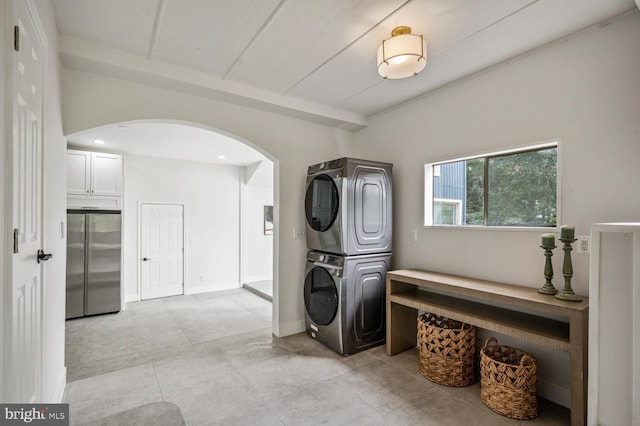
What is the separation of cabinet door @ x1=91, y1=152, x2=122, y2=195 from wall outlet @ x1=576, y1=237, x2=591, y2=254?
18.9ft

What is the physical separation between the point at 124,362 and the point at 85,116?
7.34ft

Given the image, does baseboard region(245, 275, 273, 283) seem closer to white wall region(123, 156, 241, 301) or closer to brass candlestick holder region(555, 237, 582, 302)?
white wall region(123, 156, 241, 301)

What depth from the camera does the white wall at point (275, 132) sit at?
2.53 metres

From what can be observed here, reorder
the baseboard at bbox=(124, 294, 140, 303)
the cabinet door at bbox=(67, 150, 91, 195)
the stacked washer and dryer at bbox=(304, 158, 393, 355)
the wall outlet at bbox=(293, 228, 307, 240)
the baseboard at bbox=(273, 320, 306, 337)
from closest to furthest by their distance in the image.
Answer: the stacked washer and dryer at bbox=(304, 158, 393, 355), the baseboard at bbox=(273, 320, 306, 337), the wall outlet at bbox=(293, 228, 307, 240), the cabinet door at bbox=(67, 150, 91, 195), the baseboard at bbox=(124, 294, 140, 303)

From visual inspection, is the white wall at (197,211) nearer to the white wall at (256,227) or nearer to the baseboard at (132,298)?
the baseboard at (132,298)

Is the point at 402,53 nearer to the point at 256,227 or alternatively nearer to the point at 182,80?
the point at 182,80

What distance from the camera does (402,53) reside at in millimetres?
1979

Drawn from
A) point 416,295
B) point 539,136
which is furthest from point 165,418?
point 539,136

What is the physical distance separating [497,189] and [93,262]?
5443 mm

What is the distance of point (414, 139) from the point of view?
3.33 m

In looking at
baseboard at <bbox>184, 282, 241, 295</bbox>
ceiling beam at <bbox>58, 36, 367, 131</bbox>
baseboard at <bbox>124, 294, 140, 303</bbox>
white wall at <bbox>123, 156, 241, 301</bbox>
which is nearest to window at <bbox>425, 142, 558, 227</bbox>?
ceiling beam at <bbox>58, 36, 367, 131</bbox>

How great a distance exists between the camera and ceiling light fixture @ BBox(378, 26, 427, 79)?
1.98 metres

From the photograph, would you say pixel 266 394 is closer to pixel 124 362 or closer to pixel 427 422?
pixel 427 422

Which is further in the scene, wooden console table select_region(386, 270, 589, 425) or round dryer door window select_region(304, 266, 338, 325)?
round dryer door window select_region(304, 266, 338, 325)
